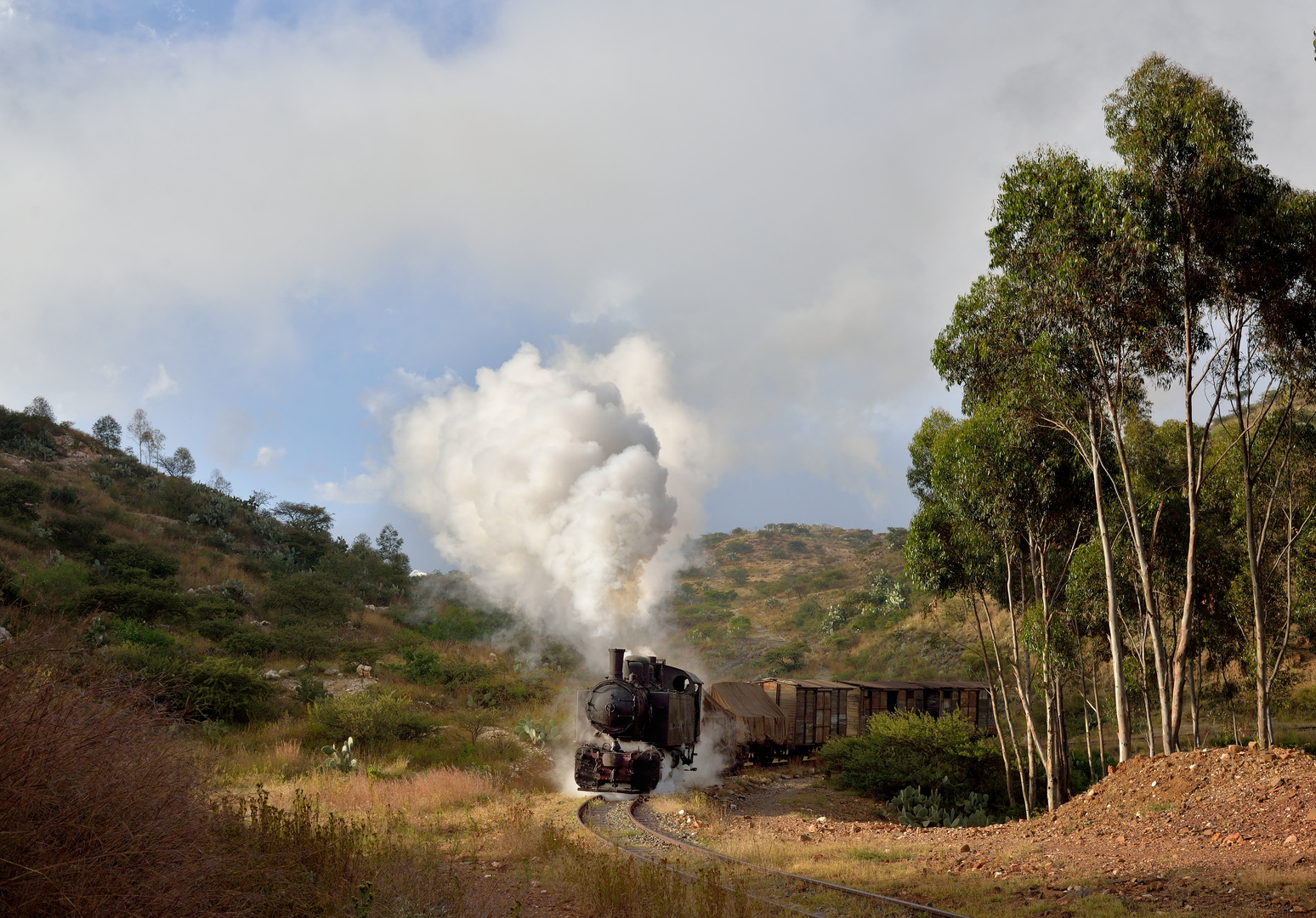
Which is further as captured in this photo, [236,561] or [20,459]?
[20,459]

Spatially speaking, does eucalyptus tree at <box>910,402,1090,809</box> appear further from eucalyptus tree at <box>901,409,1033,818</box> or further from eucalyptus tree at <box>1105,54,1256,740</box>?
eucalyptus tree at <box>1105,54,1256,740</box>

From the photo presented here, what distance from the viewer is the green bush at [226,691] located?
68.3 ft

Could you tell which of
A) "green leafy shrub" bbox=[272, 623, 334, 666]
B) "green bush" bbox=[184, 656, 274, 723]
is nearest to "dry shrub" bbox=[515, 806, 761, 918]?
"green bush" bbox=[184, 656, 274, 723]

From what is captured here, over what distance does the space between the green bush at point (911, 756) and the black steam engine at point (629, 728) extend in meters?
7.35

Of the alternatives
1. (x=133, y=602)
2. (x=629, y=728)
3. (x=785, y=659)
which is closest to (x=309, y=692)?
(x=133, y=602)

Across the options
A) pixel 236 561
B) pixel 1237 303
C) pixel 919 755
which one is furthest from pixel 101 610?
pixel 1237 303

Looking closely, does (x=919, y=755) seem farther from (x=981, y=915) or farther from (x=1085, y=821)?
(x=981, y=915)

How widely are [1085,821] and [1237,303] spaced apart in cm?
998

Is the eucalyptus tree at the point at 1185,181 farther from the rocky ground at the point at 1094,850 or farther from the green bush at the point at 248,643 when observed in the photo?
the green bush at the point at 248,643

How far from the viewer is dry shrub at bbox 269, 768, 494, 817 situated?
13.9m

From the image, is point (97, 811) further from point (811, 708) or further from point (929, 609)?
point (929, 609)

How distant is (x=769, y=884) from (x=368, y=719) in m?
14.1

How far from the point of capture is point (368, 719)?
20.6 meters

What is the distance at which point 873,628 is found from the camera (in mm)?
61812
